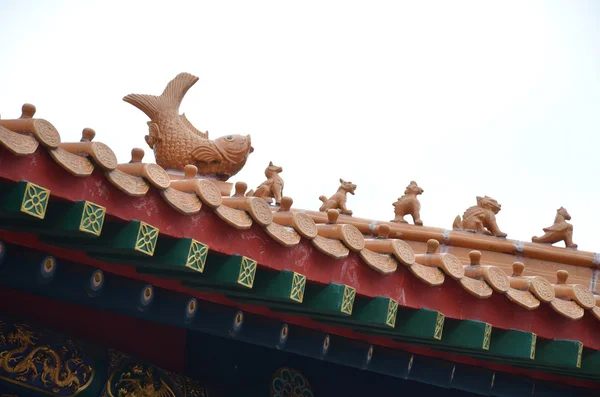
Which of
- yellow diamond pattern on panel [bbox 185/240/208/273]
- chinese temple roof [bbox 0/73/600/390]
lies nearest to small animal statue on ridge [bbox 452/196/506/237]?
chinese temple roof [bbox 0/73/600/390]

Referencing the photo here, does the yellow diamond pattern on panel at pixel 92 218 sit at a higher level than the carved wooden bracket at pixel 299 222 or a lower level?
lower

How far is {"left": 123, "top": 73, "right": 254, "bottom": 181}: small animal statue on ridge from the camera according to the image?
6.14 metres

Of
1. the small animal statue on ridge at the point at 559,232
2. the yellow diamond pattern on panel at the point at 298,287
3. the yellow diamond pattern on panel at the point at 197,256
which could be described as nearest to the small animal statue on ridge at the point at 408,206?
the small animal statue on ridge at the point at 559,232

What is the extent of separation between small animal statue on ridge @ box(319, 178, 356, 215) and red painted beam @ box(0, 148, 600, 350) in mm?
3259

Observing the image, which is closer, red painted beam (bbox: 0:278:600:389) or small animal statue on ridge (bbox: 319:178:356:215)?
red painted beam (bbox: 0:278:600:389)

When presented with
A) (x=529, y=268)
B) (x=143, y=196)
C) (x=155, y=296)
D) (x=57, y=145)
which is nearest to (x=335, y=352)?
(x=155, y=296)

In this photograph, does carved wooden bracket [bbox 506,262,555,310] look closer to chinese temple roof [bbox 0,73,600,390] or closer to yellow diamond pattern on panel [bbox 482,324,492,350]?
chinese temple roof [bbox 0,73,600,390]

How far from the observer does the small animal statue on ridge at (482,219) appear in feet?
26.2

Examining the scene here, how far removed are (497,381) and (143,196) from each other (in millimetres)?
3060

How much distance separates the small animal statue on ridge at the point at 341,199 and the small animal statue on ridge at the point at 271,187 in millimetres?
603

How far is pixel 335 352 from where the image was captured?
17.3 ft

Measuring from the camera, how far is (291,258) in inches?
167

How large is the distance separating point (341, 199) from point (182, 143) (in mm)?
2493

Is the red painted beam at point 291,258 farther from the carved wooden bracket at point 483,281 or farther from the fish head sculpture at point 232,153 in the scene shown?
the fish head sculpture at point 232,153
